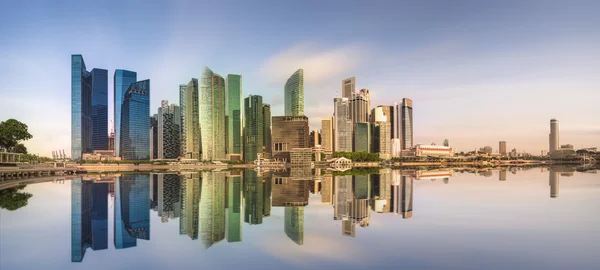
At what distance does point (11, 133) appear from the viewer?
8794 centimetres

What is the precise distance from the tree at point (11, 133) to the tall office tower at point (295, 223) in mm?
86386

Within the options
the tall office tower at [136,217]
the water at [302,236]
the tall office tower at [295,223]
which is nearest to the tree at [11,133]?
the water at [302,236]

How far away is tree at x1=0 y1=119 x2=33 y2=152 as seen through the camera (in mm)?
86625

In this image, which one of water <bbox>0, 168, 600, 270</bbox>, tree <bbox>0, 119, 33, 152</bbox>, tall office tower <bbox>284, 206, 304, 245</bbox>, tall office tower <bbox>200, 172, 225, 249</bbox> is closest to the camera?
water <bbox>0, 168, 600, 270</bbox>

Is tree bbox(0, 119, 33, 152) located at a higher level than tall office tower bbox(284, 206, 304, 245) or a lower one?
higher

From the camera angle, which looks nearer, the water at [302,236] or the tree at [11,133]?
the water at [302,236]

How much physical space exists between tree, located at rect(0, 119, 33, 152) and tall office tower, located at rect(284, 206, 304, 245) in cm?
8639

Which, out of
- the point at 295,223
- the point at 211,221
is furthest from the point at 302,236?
the point at 211,221

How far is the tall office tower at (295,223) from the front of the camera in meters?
20.4

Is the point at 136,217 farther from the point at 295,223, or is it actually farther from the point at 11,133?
the point at 11,133

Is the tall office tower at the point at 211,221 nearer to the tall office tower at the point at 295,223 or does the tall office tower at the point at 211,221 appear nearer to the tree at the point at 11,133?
the tall office tower at the point at 295,223

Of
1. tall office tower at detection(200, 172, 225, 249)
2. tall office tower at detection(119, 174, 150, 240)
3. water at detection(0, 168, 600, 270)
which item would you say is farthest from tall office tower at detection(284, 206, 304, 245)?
tall office tower at detection(119, 174, 150, 240)

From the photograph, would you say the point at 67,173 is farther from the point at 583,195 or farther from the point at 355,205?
the point at 583,195

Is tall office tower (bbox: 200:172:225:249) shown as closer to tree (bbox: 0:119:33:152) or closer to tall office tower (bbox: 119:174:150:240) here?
tall office tower (bbox: 119:174:150:240)
